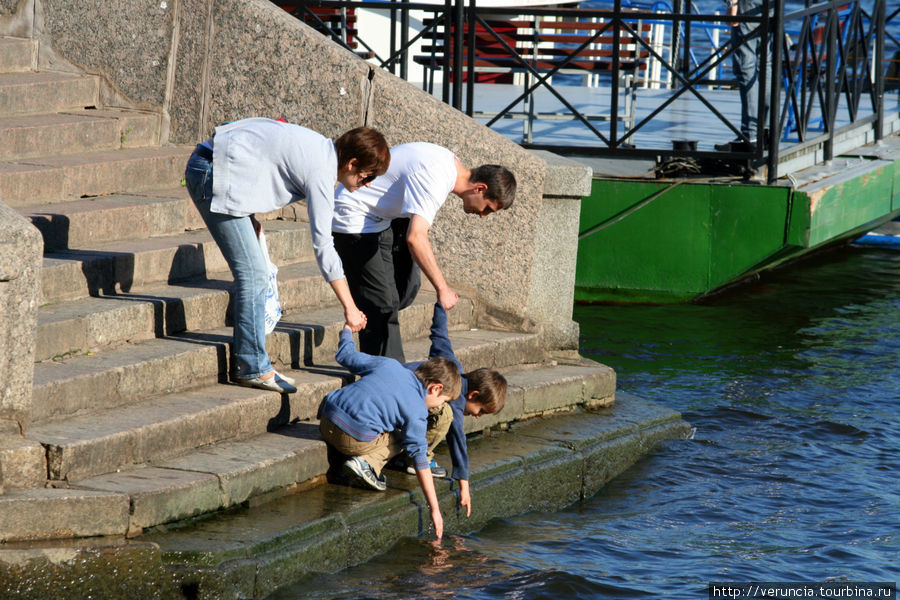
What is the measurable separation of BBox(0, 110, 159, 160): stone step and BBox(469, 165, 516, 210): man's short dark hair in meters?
2.74

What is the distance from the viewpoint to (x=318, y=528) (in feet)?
14.8

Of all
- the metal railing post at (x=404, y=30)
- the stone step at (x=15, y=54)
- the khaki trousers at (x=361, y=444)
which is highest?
→ the metal railing post at (x=404, y=30)

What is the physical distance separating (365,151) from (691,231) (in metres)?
5.16

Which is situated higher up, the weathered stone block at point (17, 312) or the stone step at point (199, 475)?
the weathered stone block at point (17, 312)

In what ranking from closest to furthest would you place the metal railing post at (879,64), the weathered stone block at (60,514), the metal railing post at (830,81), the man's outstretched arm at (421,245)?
the weathered stone block at (60,514), the man's outstretched arm at (421,245), the metal railing post at (830,81), the metal railing post at (879,64)

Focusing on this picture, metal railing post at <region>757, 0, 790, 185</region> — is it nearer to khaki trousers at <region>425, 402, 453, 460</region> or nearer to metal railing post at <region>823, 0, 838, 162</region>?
metal railing post at <region>823, 0, 838, 162</region>

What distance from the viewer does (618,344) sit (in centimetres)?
882

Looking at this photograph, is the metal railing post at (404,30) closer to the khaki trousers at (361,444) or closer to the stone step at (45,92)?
the stone step at (45,92)

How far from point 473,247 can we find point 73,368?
2627 millimetres

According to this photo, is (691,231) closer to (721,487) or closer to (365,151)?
(721,487)

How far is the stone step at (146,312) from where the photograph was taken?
192 inches

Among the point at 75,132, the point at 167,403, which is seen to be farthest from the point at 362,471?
the point at 75,132

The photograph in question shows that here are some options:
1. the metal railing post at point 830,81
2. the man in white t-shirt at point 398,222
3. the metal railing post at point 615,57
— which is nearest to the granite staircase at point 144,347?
the man in white t-shirt at point 398,222

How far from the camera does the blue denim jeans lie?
488 cm
